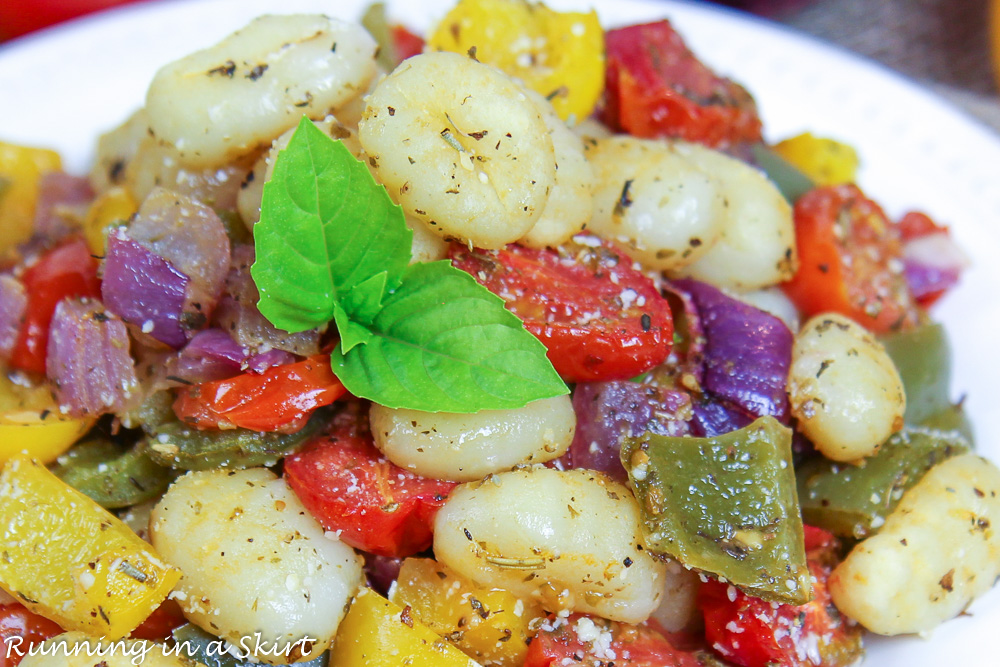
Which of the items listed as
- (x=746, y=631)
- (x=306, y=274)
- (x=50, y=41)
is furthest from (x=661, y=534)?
(x=50, y=41)

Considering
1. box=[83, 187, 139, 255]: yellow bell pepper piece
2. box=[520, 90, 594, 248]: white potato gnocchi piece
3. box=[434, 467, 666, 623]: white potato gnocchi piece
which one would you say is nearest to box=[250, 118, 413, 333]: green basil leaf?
box=[520, 90, 594, 248]: white potato gnocchi piece

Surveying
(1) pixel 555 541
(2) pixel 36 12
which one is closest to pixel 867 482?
(1) pixel 555 541

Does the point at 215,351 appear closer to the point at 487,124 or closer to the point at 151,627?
the point at 151,627

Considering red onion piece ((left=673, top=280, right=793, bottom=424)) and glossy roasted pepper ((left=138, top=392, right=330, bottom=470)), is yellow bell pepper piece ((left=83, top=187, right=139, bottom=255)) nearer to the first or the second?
glossy roasted pepper ((left=138, top=392, right=330, bottom=470))

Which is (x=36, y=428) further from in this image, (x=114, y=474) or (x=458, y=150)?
(x=458, y=150)

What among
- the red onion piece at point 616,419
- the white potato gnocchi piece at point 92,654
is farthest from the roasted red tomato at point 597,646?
the white potato gnocchi piece at point 92,654

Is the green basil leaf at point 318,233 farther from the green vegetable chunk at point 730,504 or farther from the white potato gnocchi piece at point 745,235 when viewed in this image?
the white potato gnocchi piece at point 745,235

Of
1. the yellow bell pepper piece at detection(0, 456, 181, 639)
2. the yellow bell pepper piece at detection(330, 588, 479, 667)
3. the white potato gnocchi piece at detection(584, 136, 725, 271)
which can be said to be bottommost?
the yellow bell pepper piece at detection(330, 588, 479, 667)
